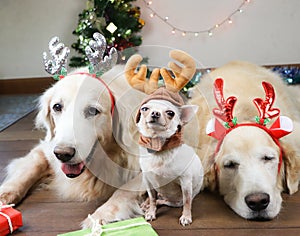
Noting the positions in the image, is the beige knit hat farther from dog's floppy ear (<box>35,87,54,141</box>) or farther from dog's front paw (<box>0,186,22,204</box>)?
dog's front paw (<box>0,186,22,204</box>)

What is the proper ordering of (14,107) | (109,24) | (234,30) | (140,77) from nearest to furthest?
(140,77) → (109,24) → (14,107) → (234,30)

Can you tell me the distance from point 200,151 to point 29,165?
2.40 feet

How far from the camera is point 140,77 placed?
1.17 metres

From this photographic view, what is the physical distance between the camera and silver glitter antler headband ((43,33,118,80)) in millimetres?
1341

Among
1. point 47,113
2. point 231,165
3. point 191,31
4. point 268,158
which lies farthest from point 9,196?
point 191,31

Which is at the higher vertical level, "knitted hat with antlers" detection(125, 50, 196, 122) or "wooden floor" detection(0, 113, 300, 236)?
"knitted hat with antlers" detection(125, 50, 196, 122)

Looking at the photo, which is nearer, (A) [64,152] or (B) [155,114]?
(B) [155,114]

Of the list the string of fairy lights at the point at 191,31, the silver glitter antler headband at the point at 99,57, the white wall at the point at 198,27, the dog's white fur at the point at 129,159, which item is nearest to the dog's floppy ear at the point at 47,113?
the dog's white fur at the point at 129,159

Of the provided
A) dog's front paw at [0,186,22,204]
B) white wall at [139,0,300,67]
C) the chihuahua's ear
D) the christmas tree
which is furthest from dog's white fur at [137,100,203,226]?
white wall at [139,0,300,67]

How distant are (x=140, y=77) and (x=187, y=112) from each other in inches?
7.3

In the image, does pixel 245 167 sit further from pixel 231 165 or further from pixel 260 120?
pixel 260 120

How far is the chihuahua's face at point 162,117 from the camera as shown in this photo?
1066mm

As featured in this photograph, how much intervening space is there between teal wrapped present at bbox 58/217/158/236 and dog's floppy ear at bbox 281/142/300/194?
1.84 feet

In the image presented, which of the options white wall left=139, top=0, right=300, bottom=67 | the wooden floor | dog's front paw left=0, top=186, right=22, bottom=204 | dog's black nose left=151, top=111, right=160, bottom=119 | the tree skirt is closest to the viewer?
dog's black nose left=151, top=111, right=160, bottom=119
